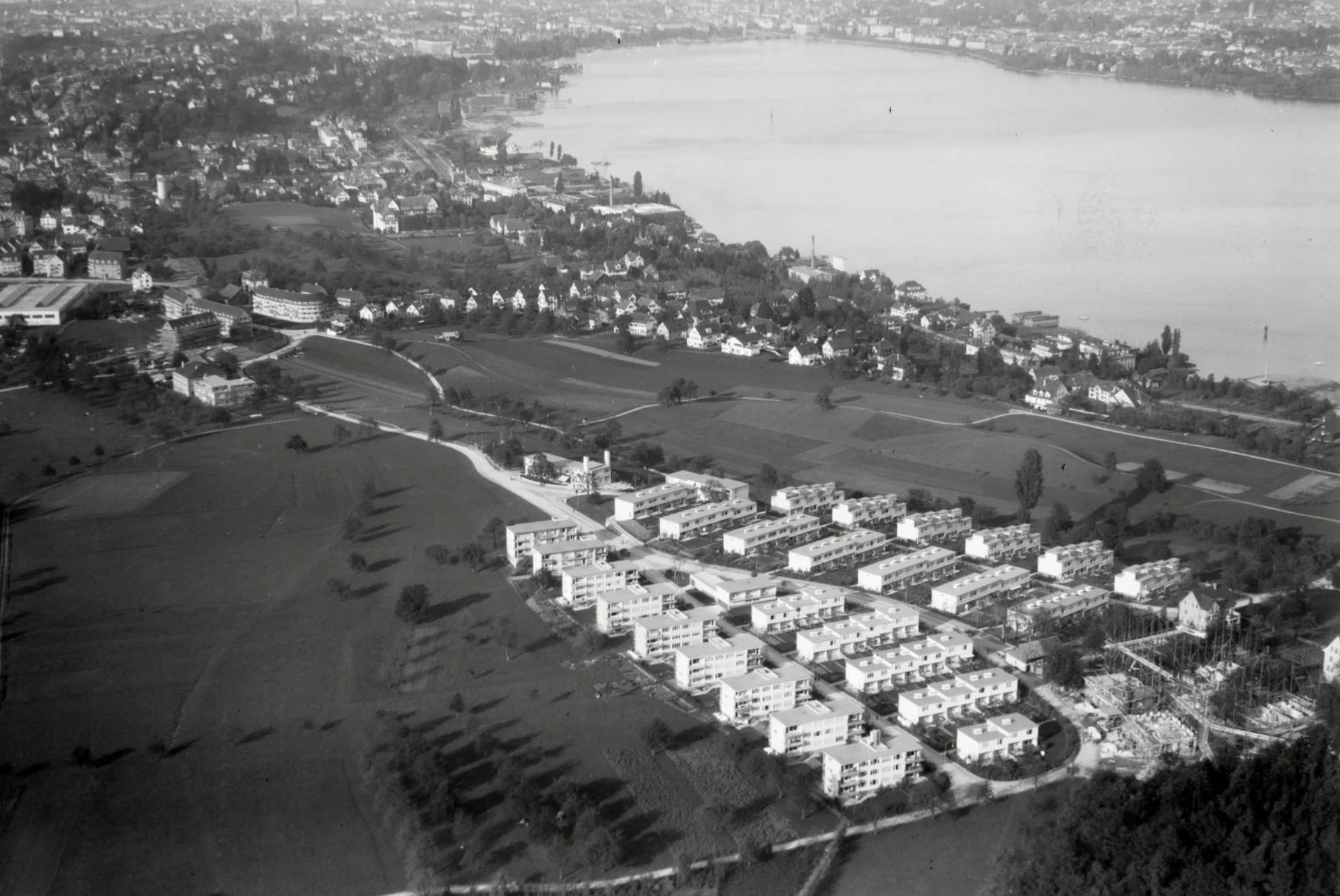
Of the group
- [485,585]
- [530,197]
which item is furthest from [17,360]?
[530,197]

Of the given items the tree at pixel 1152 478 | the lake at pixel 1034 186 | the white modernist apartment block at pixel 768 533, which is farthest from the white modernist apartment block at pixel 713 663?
the lake at pixel 1034 186

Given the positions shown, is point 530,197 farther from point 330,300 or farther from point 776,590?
point 776,590

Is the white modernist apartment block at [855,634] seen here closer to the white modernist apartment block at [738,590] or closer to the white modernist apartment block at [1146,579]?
the white modernist apartment block at [738,590]

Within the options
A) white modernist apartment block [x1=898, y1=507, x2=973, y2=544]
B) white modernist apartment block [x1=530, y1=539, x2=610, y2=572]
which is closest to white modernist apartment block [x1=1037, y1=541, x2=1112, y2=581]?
white modernist apartment block [x1=898, y1=507, x2=973, y2=544]

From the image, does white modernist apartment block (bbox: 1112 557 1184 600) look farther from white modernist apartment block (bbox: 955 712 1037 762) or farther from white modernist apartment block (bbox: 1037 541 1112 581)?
white modernist apartment block (bbox: 955 712 1037 762)

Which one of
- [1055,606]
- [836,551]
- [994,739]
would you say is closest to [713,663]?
[994,739]

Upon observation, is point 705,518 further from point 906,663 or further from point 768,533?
point 906,663
